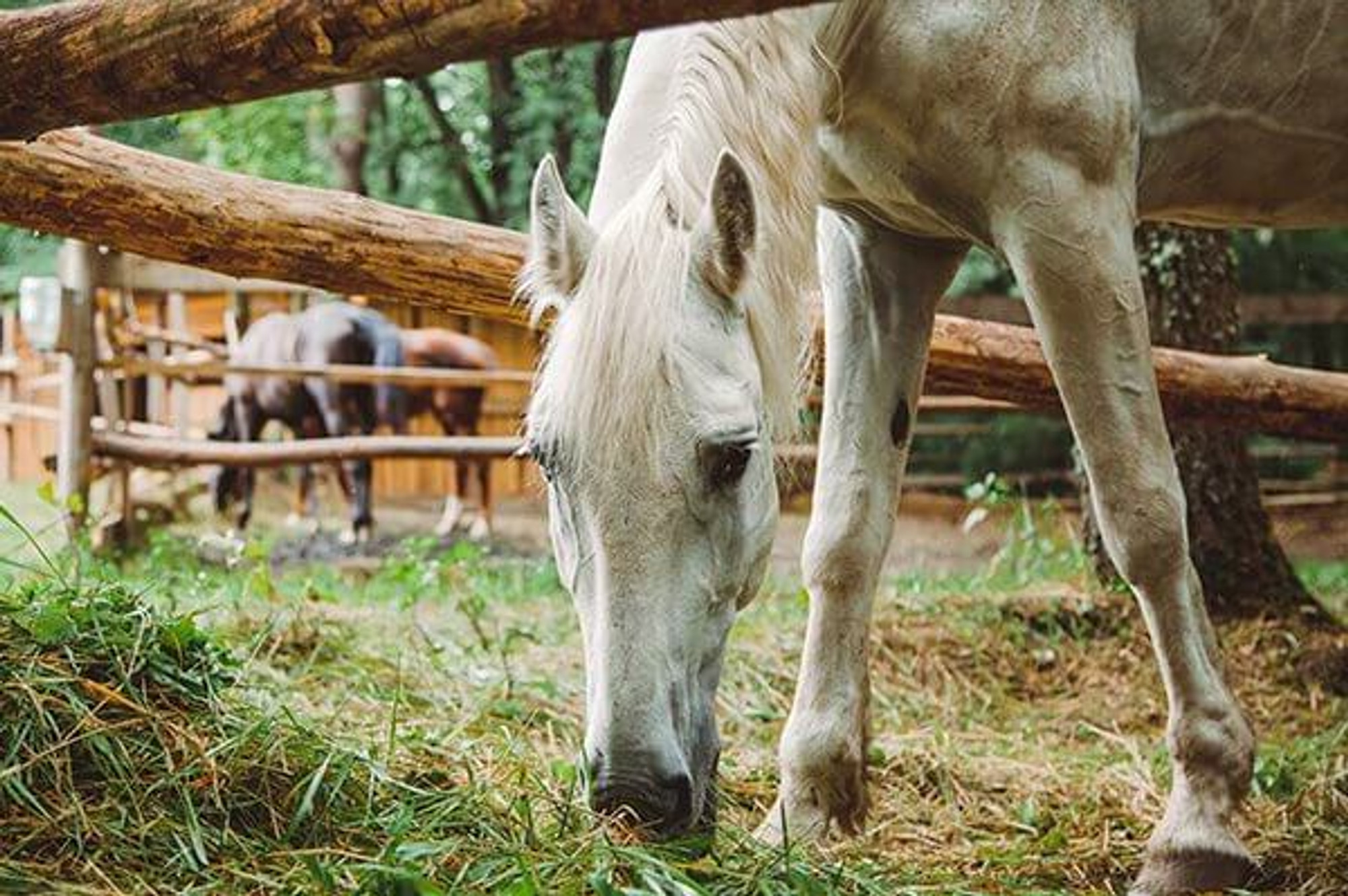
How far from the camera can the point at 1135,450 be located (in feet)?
8.30

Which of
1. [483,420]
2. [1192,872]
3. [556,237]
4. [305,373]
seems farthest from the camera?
[483,420]

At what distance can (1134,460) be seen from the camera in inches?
99.5

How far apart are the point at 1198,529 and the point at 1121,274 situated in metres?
2.93

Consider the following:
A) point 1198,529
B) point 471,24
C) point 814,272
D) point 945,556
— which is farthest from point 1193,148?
point 945,556

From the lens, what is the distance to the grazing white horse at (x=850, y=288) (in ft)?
6.59

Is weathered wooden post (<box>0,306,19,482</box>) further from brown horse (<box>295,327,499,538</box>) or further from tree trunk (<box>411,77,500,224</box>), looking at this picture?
brown horse (<box>295,327,499,538</box>)

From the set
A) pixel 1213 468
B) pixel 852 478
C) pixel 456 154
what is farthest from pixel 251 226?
pixel 456 154

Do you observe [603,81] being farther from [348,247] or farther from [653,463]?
[653,463]

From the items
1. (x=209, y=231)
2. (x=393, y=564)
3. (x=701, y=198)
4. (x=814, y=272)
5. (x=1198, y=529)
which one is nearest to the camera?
(x=701, y=198)

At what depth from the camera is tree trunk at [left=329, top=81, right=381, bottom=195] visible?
12.7m

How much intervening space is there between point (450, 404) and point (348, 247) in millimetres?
7617

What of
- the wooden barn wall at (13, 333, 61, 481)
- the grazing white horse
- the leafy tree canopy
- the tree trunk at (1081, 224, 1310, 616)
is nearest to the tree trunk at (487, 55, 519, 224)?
the leafy tree canopy

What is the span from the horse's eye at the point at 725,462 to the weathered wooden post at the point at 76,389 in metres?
5.26

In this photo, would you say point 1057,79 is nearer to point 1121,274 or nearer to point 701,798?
point 1121,274
